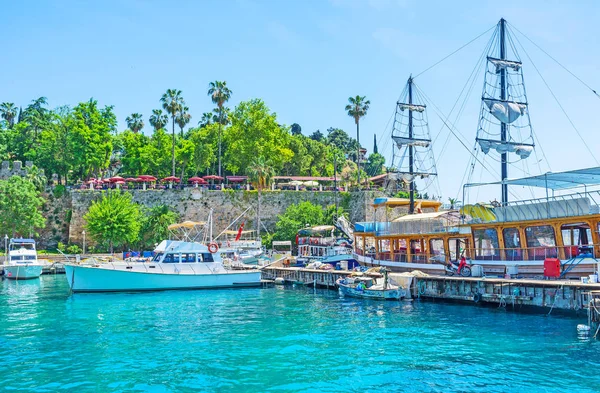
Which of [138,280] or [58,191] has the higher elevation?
[58,191]

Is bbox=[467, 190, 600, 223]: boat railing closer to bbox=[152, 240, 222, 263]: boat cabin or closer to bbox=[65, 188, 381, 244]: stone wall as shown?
bbox=[152, 240, 222, 263]: boat cabin

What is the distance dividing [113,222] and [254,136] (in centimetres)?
2162

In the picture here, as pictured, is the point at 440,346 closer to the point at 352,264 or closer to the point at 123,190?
the point at 352,264

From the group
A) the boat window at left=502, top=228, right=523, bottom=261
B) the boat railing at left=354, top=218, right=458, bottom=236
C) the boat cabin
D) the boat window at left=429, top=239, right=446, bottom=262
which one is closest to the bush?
the boat cabin

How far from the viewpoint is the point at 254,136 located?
66.6 meters

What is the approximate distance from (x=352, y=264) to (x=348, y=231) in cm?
770

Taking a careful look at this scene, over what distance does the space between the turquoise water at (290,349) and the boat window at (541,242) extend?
4181 mm

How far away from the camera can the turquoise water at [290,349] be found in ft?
47.5

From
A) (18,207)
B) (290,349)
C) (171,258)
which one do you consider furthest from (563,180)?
(18,207)

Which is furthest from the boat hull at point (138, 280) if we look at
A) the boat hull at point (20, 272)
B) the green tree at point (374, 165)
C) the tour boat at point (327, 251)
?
the green tree at point (374, 165)

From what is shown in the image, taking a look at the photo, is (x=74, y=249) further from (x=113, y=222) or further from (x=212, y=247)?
(x=212, y=247)

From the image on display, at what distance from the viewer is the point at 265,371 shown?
15.6 meters

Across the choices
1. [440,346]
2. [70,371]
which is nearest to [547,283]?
[440,346]

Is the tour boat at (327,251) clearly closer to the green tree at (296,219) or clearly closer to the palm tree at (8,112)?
the green tree at (296,219)
